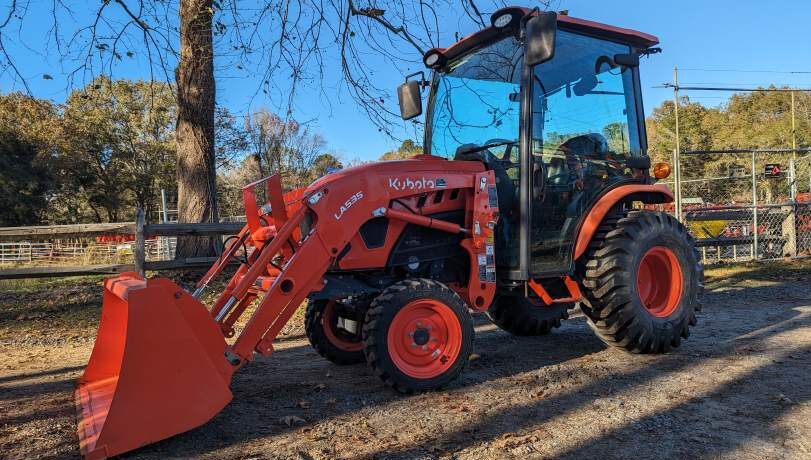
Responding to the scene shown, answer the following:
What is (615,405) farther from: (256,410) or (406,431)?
(256,410)

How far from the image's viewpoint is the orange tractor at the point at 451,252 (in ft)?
10.3

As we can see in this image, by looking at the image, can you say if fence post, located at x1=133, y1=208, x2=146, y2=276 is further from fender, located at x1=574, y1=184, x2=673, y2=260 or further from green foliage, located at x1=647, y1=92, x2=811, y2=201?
green foliage, located at x1=647, y1=92, x2=811, y2=201

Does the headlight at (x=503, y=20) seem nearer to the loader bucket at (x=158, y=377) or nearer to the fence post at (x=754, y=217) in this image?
the loader bucket at (x=158, y=377)

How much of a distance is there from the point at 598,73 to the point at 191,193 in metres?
6.72

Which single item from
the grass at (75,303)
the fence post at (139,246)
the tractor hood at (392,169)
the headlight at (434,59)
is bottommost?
the grass at (75,303)

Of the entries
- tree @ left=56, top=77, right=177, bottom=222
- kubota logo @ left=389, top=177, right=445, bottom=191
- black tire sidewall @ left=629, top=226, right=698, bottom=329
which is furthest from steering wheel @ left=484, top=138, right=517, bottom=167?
tree @ left=56, top=77, right=177, bottom=222

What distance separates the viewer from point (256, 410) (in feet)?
11.8

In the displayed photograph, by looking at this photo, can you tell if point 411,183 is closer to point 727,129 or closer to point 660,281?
point 660,281

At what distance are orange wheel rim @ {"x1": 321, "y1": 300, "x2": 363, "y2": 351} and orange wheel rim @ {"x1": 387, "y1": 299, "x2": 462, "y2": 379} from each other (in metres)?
1.03

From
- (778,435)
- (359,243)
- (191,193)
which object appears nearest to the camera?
(778,435)

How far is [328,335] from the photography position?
4.70 meters

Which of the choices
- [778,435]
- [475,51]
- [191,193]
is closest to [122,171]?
[191,193]

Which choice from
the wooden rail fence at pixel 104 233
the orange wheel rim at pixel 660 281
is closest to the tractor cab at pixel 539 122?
the orange wheel rim at pixel 660 281

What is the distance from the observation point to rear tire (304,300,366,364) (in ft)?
15.2
